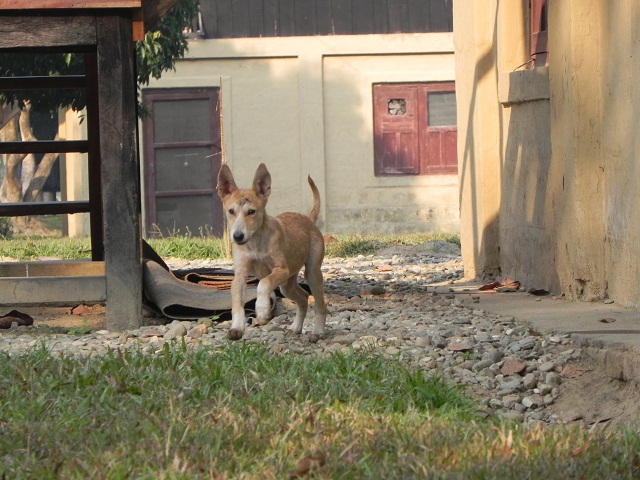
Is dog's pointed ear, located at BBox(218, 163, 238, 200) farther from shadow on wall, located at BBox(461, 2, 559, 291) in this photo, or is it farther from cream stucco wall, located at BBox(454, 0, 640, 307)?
shadow on wall, located at BBox(461, 2, 559, 291)

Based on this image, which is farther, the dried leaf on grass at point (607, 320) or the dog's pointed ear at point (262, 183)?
the dog's pointed ear at point (262, 183)

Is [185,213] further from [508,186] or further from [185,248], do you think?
[508,186]

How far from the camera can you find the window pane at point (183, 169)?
68.7ft

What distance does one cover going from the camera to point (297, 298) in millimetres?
7363

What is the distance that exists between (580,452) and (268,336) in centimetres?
320

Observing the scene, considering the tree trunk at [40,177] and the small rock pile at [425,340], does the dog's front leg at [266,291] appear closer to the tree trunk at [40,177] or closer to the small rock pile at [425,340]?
the small rock pile at [425,340]

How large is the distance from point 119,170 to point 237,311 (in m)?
1.68

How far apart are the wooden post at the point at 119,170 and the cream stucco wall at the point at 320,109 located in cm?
1233

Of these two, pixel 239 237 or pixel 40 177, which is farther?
pixel 40 177

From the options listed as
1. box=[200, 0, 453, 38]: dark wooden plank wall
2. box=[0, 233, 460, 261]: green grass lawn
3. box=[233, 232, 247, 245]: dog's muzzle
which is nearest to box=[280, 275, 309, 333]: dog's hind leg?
box=[233, 232, 247, 245]: dog's muzzle

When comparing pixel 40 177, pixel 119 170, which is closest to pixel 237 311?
pixel 119 170

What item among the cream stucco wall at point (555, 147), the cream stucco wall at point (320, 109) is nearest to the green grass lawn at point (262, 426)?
the cream stucco wall at point (555, 147)

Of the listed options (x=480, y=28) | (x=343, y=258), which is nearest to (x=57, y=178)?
(x=343, y=258)

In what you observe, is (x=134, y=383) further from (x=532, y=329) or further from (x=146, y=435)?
(x=532, y=329)
